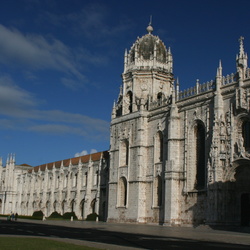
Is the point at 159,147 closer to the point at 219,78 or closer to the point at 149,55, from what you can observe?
the point at 219,78

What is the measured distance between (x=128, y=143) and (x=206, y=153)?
13341 millimetres

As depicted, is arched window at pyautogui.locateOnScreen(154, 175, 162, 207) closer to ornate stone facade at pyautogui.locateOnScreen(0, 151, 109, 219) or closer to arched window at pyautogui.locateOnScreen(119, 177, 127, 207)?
arched window at pyautogui.locateOnScreen(119, 177, 127, 207)

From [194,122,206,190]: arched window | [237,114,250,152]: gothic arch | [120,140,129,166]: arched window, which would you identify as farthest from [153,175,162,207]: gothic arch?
[237,114,250,152]: gothic arch

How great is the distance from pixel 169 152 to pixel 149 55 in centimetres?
1574

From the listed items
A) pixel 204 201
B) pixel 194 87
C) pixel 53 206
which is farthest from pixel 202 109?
pixel 53 206

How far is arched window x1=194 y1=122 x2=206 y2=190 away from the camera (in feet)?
132

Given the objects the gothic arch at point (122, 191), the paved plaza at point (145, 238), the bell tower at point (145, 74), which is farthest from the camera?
the bell tower at point (145, 74)

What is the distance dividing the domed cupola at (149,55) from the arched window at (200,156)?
1381 cm

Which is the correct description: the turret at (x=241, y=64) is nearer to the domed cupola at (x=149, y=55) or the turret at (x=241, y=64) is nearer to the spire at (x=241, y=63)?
the spire at (x=241, y=63)

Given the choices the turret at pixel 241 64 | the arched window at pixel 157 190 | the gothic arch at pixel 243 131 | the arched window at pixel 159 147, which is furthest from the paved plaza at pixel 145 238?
the turret at pixel 241 64

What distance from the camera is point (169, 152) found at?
43.0m

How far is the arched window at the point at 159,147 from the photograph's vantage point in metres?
46.0

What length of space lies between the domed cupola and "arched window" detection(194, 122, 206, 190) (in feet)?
45.3

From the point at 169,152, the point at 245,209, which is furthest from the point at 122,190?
the point at 245,209
